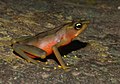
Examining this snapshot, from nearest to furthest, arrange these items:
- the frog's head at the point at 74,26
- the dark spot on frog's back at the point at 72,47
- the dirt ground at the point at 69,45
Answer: the dirt ground at the point at 69,45 < the frog's head at the point at 74,26 < the dark spot on frog's back at the point at 72,47

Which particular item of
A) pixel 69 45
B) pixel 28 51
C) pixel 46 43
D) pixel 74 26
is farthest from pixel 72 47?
pixel 28 51

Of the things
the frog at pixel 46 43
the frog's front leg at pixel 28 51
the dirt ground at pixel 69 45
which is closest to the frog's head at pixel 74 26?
the frog at pixel 46 43

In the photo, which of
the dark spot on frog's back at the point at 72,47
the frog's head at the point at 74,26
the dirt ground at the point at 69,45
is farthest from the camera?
the dark spot on frog's back at the point at 72,47

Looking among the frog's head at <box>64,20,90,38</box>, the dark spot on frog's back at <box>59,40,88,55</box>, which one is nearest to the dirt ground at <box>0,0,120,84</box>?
the dark spot on frog's back at <box>59,40,88,55</box>

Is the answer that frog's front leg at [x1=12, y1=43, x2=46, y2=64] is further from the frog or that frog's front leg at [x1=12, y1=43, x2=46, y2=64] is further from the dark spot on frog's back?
the dark spot on frog's back

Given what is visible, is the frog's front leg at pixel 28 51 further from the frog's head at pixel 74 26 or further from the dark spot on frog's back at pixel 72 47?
the dark spot on frog's back at pixel 72 47

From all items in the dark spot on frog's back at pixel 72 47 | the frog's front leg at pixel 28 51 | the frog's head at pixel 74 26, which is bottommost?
the dark spot on frog's back at pixel 72 47

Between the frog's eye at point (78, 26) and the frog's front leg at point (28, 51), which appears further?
the frog's eye at point (78, 26)

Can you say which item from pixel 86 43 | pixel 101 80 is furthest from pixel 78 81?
pixel 86 43
